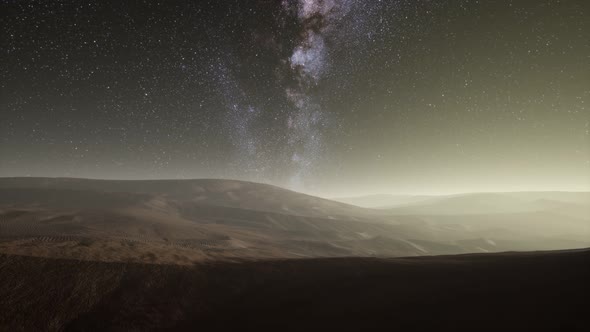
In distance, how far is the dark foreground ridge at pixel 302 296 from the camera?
9.10m

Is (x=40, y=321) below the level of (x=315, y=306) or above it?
below

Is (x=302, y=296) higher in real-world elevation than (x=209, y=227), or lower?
higher

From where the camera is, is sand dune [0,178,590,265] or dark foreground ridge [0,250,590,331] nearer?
dark foreground ridge [0,250,590,331]

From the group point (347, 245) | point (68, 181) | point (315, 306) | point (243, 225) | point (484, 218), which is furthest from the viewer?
point (484, 218)

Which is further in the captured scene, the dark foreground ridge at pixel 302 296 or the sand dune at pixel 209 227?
the sand dune at pixel 209 227

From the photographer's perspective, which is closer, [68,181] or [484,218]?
[68,181]

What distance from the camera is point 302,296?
12961 mm

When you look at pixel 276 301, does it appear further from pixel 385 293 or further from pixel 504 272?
pixel 504 272

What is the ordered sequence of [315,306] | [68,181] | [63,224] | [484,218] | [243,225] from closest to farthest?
[315,306] → [63,224] → [243,225] → [68,181] → [484,218]

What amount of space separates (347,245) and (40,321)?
1714 inches

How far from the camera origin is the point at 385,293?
1207cm

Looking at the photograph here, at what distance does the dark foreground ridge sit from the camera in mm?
9102

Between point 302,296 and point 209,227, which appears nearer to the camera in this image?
point 302,296

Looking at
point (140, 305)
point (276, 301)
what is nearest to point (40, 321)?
point (140, 305)
